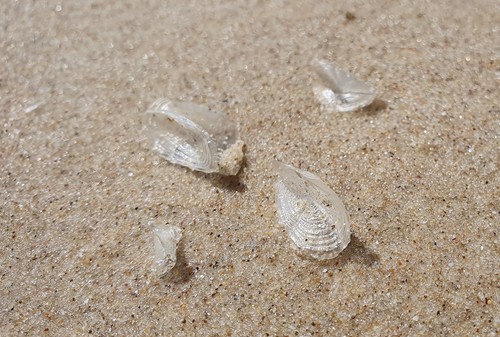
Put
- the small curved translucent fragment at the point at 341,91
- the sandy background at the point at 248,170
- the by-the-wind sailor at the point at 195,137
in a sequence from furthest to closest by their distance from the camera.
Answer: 1. the small curved translucent fragment at the point at 341,91
2. the by-the-wind sailor at the point at 195,137
3. the sandy background at the point at 248,170

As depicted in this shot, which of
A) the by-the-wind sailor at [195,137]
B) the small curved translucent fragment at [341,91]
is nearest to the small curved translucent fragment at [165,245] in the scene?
the by-the-wind sailor at [195,137]

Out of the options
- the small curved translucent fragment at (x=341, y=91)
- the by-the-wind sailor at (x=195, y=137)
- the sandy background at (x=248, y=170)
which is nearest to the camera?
the sandy background at (x=248, y=170)

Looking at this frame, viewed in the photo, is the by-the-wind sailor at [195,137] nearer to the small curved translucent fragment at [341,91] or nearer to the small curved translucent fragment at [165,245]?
the small curved translucent fragment at [165,245]

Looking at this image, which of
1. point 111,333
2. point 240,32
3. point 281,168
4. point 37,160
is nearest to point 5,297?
point 111,333

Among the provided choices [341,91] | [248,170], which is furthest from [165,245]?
[341,91]

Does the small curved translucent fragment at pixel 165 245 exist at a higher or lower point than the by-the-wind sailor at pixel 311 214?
lower

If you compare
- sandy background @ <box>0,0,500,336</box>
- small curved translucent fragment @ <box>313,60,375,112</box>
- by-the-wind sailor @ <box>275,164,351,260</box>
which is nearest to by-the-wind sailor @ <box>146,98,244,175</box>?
sandy background @ <box>0,0,500,336</box>

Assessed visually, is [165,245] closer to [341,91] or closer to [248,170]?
[248,170]
